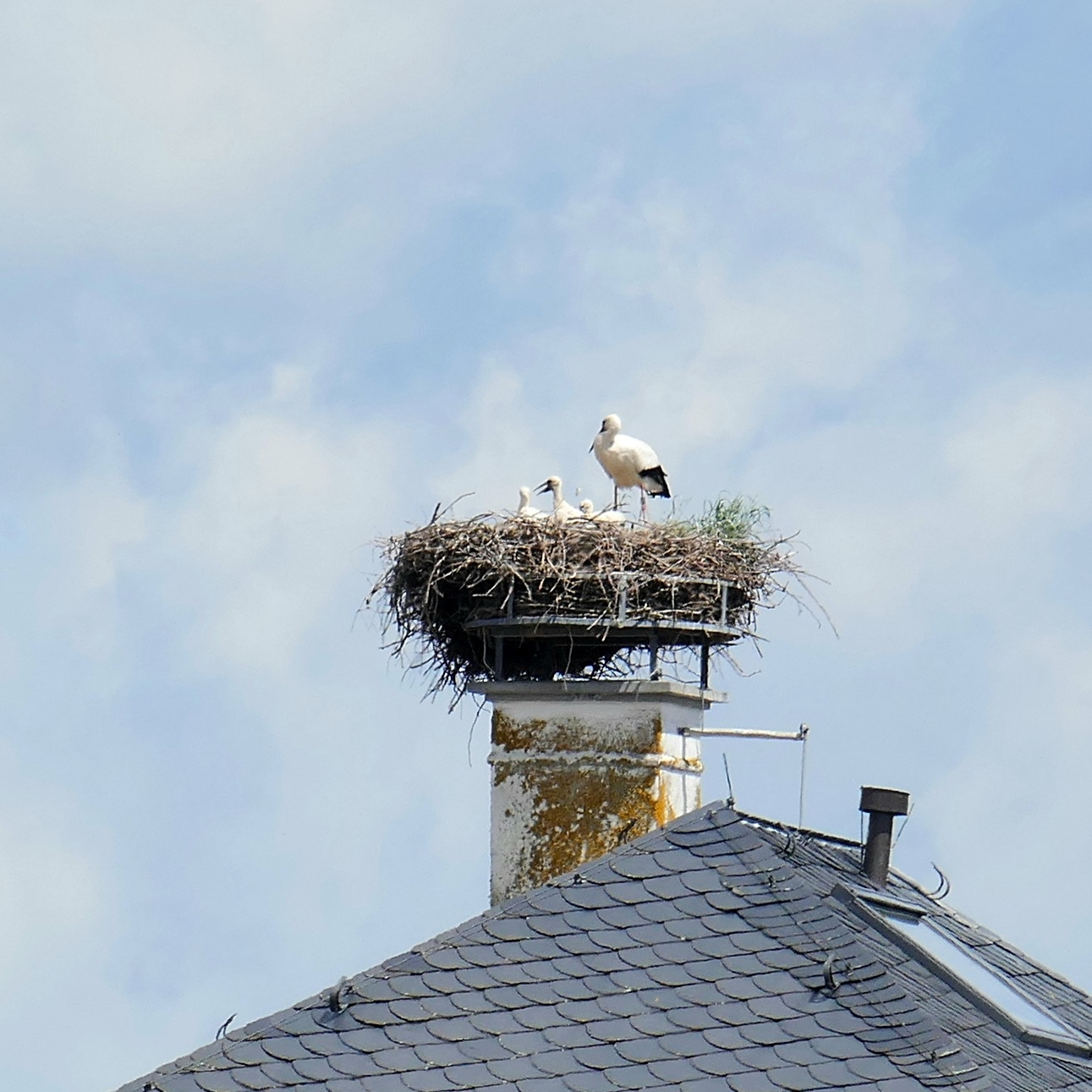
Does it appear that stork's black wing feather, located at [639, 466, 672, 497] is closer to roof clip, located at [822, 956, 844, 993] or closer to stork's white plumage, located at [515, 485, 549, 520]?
stork's white plumage, located at [515, 485, 549, 520]

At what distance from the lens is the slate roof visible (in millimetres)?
6953

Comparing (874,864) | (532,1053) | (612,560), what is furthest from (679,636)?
(532,1053)

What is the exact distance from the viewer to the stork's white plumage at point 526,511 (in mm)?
10938

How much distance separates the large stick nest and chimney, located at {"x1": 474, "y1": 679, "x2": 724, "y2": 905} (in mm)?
568

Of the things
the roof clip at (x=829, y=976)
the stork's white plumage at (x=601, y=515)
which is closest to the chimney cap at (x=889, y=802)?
the roof clip at (x=829, y=976)

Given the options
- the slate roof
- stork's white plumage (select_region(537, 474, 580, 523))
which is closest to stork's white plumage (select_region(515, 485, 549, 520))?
stork's white plumage (select_region(537, 474, 580, 523))

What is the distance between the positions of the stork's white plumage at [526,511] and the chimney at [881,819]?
276 cm

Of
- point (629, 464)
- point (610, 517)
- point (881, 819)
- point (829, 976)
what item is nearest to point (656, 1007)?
point (829, 976)

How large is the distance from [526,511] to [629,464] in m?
1.31

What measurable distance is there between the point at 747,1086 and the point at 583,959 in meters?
0.83

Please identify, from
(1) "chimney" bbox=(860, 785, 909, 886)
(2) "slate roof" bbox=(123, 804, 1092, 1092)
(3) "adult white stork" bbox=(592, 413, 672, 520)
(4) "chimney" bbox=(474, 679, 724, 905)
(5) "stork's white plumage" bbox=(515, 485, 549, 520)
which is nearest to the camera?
(2) "slate roof" bbox=(123, 804, 1092, 1092)

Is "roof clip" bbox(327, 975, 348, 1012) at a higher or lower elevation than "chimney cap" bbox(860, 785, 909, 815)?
lower

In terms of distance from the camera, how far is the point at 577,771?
371 inches

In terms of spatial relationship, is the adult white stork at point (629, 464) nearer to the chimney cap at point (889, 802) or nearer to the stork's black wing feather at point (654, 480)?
the stork's black wing feather at point (654, 480)
